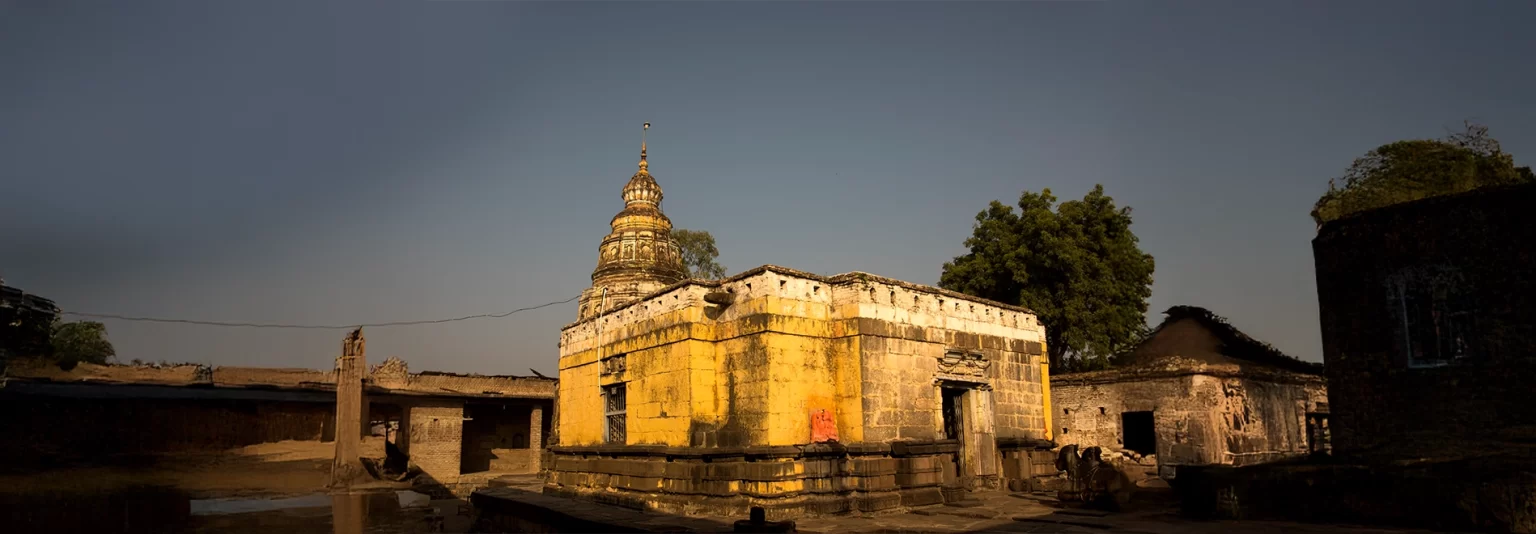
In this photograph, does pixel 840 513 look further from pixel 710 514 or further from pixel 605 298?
pixel 605 298

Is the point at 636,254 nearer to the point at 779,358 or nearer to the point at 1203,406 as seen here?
the point at 779,358

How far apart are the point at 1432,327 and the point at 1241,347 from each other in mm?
12382

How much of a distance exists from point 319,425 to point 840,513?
2394 centimetres

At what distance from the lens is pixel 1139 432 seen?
22688 millimetres

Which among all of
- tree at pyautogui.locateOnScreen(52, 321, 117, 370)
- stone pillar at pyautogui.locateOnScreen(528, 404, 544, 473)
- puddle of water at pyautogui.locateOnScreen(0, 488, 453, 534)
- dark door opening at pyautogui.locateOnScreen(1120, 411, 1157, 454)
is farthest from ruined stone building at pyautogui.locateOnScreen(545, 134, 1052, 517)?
tree at pyautogui.locateOnScreen(52, 321, 117, 370)

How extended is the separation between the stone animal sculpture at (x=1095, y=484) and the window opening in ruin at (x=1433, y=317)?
473 cm

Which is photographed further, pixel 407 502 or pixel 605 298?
pixel 605 298

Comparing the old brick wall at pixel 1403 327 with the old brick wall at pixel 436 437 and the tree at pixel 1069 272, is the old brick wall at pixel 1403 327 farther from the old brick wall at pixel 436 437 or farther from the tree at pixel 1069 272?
the old brick wall at pixel 436 437

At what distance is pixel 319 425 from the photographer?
29.9m

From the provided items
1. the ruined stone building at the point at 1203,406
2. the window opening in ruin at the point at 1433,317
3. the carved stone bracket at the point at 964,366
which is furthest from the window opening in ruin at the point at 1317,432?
the carved stone bracket at the point at 964,366

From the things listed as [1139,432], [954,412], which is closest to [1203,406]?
[1139,432]

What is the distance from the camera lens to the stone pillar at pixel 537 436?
3170 centimetres

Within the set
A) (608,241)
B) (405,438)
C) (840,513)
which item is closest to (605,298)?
(608,241)

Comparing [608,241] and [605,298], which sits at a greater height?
[608,241]
